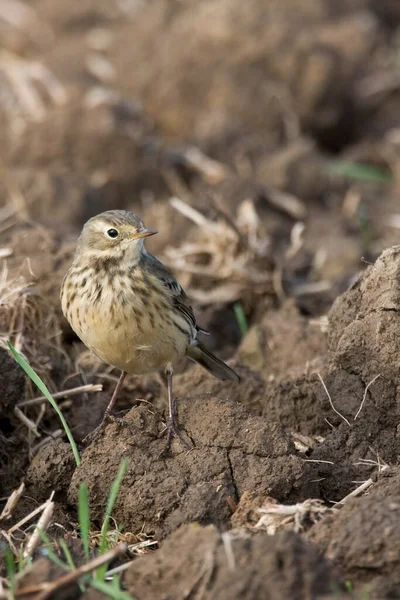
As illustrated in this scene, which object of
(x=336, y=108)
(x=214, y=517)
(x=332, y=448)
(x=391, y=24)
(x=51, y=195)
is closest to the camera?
(x=214, y=517)

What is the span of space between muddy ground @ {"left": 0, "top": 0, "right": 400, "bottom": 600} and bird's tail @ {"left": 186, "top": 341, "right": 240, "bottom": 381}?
105 mm

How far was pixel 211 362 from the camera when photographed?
637 cm

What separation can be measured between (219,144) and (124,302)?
5483 millimetres

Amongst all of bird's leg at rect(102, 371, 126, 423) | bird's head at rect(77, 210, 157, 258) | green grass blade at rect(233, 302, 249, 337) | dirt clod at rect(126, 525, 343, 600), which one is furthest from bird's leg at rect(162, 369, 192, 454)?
green grass blade at rect(233, 302, 249, 337)

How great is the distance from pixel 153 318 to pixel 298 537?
2112 millimetres

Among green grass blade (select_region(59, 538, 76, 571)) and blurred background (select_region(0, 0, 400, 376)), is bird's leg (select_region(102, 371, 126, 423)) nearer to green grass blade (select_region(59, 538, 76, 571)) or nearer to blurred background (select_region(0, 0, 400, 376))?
blurred background (select_region(0, 0, 400, 376))

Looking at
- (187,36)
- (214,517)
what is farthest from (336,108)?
(214,517)

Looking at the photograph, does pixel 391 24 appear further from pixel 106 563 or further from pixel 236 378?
pixel 106 563

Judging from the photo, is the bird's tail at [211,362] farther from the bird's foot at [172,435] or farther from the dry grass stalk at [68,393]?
the bird's foot at [172,435]

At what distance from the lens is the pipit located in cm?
566

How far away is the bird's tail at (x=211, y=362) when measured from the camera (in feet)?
20.8

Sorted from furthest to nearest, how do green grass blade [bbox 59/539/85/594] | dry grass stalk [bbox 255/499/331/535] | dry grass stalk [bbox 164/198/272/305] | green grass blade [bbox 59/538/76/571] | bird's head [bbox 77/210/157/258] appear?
dry grass stalk [bbox 164/198/272/305], bird's head [bbox 77/210/157/258], dry grass stalk [bbox 255/499/331/535], green grass blade [bbox 59/538/76/571], green grass blade [bbox 59/539/85/594]

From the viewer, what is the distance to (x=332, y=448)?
17.4 feet

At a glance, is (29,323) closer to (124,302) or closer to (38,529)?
(124,302)
